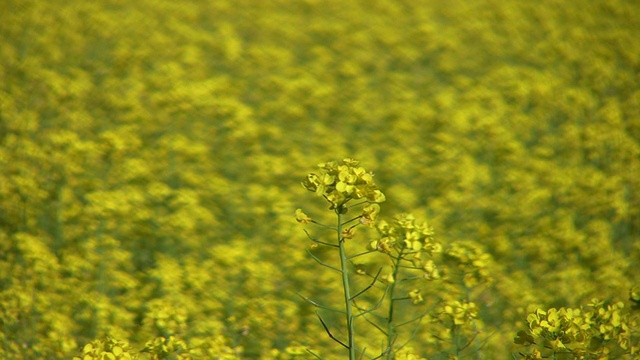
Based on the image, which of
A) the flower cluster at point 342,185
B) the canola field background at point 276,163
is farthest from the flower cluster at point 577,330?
the flower cluster at point 342,185

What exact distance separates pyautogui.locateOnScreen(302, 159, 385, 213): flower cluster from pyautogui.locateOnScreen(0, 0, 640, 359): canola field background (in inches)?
29.0

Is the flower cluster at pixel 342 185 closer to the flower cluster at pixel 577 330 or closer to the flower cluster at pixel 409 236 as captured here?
the flower cluster at pixel 409 236

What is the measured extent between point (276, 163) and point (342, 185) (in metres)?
3.83

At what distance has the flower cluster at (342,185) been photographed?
2.16 m

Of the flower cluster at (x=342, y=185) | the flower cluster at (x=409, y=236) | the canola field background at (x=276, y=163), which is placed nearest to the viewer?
the flower cluster at (x=342, y=185)

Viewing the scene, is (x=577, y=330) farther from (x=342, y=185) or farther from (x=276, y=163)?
(x=276, y=163)

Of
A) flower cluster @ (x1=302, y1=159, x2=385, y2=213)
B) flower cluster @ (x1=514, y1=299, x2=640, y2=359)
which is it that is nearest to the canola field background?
flower cluster @ (x1=514, y1=299, x2=640, y2=359)

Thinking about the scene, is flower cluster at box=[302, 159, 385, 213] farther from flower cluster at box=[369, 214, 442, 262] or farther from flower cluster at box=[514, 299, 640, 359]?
flower cluster at box=[514, 299, 640, 359]

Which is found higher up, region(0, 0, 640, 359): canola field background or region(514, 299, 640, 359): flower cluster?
region(0, 0, 640, 359): canola field background

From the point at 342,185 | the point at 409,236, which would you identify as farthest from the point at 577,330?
the point at 342,185

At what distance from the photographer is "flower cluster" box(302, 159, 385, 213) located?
7.08ft

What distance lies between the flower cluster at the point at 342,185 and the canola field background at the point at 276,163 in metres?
0.74

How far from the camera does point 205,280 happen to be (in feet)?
13.2

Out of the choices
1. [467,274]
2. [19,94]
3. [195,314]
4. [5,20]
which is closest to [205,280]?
[195,314]
